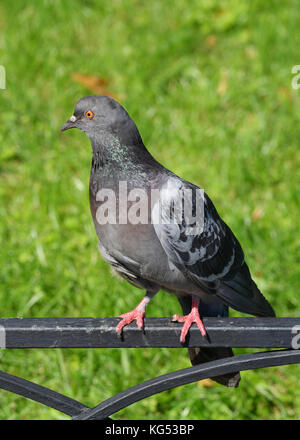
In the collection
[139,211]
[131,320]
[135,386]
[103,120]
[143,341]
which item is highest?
[103,120]

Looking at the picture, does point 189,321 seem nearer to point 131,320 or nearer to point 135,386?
point 131,320

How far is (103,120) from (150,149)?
99.6 inches

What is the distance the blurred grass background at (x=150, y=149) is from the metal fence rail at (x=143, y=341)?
5.24ft

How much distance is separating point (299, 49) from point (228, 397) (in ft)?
10.3

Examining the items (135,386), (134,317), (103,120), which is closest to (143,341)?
(135,386)

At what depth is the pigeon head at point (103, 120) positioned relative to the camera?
7.47 feet

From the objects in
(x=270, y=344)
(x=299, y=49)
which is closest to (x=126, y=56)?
(x=299, y=49)

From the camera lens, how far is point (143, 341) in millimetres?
1937

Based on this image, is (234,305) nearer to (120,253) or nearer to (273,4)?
(120,253)

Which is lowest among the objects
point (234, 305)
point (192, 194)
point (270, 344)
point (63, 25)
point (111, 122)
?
point (270, 344)

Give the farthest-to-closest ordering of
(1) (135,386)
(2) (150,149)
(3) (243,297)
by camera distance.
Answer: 1. (2) (150,149)
2. (3) (243,297)
3. (1) (135,386)

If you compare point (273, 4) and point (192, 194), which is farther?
point (273, 4)

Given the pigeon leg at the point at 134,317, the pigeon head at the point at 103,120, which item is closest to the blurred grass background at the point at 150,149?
the pigeon leg at the point at 134,317
